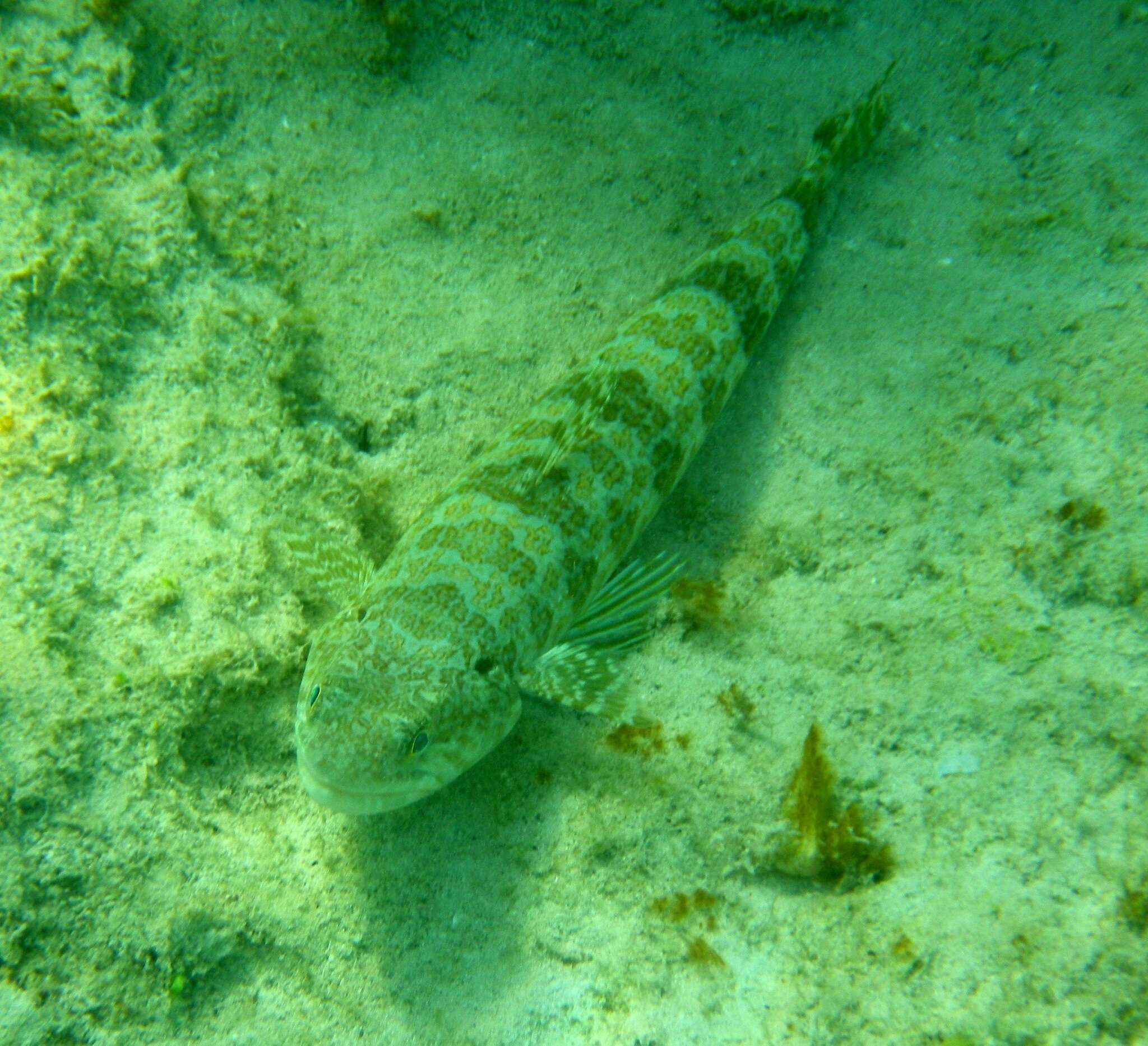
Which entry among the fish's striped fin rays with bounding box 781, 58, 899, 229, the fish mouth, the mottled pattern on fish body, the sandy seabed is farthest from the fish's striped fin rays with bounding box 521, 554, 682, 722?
the fish's striped fin rays with bounding box 781, 58, 899, 229

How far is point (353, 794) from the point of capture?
2.76 metres

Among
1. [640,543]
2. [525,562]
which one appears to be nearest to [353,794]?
[525,562]

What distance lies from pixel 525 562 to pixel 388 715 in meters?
0.93

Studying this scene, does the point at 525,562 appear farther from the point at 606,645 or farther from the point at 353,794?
the point at 353,794

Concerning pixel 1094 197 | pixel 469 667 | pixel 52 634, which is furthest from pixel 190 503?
pixel 1094 197

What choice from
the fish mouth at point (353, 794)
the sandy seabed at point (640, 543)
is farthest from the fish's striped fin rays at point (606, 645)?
the fish mouth at point (353, 794)

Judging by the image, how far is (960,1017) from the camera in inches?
102

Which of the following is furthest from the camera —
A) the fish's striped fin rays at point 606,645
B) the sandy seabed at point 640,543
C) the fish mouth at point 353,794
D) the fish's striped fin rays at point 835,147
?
the fish's striped fin rays at point 835,147

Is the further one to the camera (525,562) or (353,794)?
(525,562)

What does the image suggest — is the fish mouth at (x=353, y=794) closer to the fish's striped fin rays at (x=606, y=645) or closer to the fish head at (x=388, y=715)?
the fish head at (x=388, y=715)

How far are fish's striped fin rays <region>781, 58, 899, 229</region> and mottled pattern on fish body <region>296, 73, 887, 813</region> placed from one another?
34cm

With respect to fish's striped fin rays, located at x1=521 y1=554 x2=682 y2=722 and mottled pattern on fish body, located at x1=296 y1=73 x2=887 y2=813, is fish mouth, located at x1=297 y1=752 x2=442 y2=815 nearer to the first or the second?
mottled pattern on fish body, located at x1=296 y1=73 x2=887 y2=813

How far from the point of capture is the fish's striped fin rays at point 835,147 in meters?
4.89

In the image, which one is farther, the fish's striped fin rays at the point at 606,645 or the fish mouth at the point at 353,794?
the fish's striped fin rays at the point at 606,645
